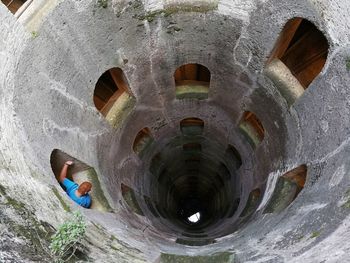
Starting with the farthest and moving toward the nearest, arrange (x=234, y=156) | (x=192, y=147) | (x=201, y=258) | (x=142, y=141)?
(x=192, y=147) < (x=234, y=156) < (x=142, y=141) < (x=201, y=258)

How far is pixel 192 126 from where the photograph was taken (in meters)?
8.43

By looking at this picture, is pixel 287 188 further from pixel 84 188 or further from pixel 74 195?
pixel 74 195

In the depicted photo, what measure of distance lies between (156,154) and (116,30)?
3.63 metres

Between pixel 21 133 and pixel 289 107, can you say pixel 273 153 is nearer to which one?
pixel 289 107

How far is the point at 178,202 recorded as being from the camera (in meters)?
13.0

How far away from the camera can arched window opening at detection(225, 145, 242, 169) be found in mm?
8445

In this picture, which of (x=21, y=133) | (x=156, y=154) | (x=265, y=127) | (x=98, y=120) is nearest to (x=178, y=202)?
(x=156, y=154)

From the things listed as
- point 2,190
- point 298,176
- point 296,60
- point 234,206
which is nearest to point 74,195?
point 2,190

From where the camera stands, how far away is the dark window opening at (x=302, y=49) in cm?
530

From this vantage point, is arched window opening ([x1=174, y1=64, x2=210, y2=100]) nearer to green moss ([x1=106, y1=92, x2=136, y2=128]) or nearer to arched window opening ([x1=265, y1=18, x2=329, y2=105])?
green moss ([x1=106, y1=92, x2=136, y2=128])

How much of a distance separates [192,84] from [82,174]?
2852 mm

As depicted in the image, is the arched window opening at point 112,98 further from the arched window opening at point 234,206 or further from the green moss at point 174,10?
the arched window opening at point 234,206

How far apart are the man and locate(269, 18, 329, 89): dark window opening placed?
3.18 metres

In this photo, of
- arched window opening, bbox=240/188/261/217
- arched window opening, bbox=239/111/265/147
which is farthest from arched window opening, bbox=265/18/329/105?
arched window opening, bbox=240/188/261/217
